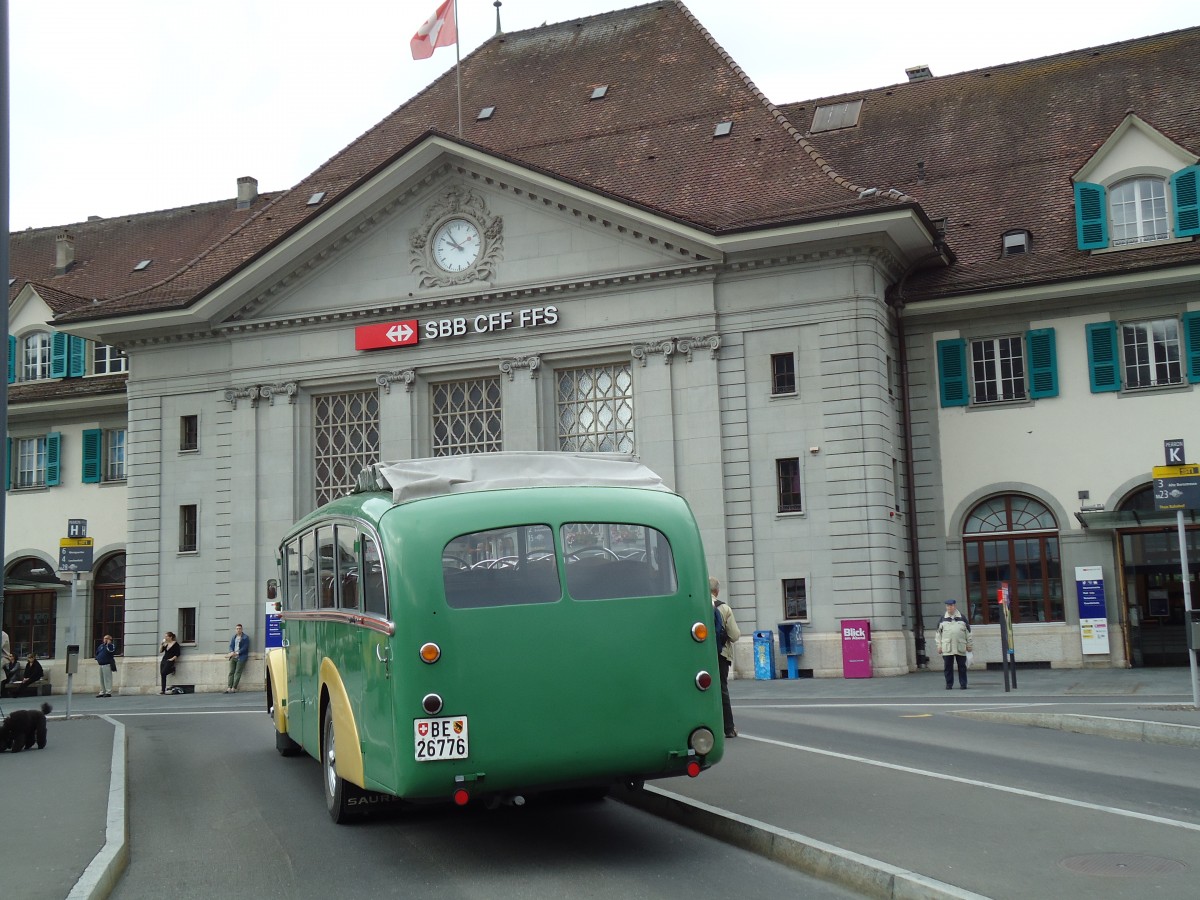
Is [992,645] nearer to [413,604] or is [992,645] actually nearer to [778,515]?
[778,515]

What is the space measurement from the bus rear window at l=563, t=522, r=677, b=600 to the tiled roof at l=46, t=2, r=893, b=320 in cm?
2118

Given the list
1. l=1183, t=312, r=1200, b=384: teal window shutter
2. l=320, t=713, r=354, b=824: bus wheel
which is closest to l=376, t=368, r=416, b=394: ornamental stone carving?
l=1183, t=312, r=1200, b=384: teal window shutter

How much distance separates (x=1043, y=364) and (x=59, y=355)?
99.2 feet

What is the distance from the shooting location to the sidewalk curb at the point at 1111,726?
15258mm

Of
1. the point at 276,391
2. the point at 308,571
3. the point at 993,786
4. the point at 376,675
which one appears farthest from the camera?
the point at 276,391

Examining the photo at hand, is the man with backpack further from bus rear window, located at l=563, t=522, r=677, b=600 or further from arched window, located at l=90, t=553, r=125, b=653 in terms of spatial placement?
arched window, located at l=90, t=553, r=125, b=653

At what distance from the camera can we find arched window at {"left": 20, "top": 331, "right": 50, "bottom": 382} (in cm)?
4541

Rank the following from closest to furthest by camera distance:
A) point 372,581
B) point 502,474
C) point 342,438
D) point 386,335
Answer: point 372,581
point 502,474
point 386,335
point 342,438

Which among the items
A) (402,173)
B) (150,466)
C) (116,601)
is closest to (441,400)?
(402,173)

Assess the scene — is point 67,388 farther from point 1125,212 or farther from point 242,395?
point 1125,212

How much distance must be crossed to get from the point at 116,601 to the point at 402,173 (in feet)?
56.7

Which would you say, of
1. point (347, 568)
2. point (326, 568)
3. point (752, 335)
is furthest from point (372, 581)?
point (752, 335)

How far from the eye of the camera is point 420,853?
33.7ft

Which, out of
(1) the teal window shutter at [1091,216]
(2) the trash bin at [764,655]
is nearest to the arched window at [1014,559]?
(2) the trash bin at [764,655]
